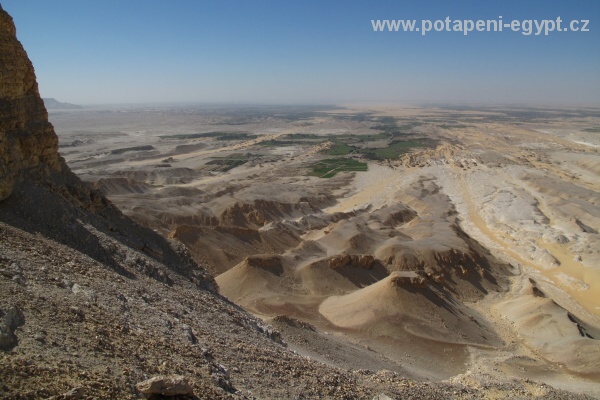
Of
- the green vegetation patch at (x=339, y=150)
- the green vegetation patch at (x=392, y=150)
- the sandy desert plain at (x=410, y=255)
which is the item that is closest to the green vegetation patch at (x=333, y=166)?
the sandy desert plain at (x=410, y=255)

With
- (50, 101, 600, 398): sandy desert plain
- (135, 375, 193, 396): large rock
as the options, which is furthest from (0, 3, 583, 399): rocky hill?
(50, 101, 600, 398): sandy desert plain

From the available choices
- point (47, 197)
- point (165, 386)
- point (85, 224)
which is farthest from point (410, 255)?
point (165, 386)

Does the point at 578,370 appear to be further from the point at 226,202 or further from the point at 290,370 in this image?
the point at 226,202

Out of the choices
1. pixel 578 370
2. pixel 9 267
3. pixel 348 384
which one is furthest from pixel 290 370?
pixel 578 370

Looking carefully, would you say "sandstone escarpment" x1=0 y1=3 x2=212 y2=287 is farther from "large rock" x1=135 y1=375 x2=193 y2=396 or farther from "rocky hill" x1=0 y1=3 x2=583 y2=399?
"large rock" x1=135 y1=375 x2=193 y2=396

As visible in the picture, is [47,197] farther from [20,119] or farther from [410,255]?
[410,255]

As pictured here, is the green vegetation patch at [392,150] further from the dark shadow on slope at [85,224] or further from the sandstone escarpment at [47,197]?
the sandstone escarpment at [47,197]
